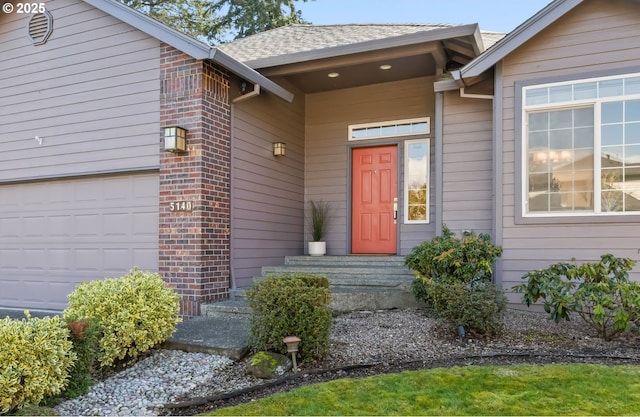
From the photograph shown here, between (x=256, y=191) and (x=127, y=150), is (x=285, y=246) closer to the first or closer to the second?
(x=256, y=191)

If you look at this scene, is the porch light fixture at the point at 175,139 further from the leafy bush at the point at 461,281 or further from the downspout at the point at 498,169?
the downspout at the point at 498,169

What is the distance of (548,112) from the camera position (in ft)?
18.7

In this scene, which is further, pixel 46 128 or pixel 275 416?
pixel 46 128

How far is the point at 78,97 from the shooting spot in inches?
269

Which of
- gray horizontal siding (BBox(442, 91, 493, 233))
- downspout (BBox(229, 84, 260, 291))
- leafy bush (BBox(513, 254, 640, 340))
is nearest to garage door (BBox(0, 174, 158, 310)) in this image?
downspout (BBox(229, 84, 260, 291))

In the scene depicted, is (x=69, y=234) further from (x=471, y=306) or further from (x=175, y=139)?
(x=471, y=306)

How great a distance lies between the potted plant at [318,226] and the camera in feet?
25.8

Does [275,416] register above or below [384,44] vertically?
below

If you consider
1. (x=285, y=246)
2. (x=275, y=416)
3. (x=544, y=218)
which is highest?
(x=544, y=218)

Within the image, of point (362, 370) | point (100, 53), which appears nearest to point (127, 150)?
point (100, 53)

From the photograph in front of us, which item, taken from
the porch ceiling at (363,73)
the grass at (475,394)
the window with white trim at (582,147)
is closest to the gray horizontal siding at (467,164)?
the window with white trim at (582,147)

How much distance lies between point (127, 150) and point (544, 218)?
5404 mm

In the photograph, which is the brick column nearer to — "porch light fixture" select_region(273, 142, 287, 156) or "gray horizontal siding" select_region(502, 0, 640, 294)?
"porch light fixture" select_region(273, 142, 287, 156)

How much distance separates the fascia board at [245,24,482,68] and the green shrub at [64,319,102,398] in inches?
176
